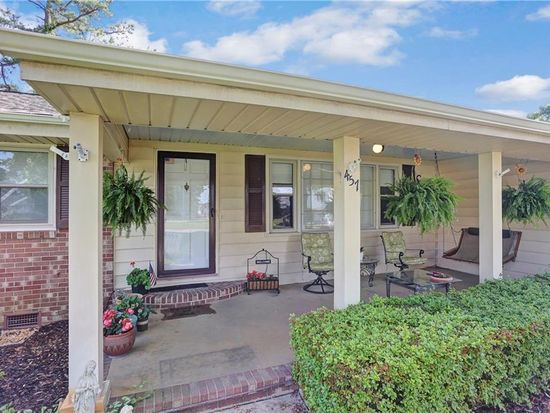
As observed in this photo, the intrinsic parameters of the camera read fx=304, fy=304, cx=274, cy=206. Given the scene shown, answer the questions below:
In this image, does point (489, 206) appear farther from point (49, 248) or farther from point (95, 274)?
point (49, 248)

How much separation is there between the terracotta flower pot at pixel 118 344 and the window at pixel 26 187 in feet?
6.91

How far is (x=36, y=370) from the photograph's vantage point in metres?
2.76

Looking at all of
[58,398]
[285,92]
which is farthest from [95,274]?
[285,92]

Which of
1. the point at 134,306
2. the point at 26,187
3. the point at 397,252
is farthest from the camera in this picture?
the point at 397,252

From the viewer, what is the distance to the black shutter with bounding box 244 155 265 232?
5242 millimetres

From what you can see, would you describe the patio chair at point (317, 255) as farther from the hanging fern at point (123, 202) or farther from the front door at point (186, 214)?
the hanging fern at point (123, 202)

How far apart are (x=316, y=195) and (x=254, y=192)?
129 centimetres

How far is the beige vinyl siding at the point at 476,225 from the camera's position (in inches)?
212

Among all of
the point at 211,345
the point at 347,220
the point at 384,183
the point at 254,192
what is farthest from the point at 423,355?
the point at 384,183

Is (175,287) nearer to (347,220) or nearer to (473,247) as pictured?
(347,220)

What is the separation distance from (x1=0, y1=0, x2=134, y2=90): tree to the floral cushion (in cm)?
799

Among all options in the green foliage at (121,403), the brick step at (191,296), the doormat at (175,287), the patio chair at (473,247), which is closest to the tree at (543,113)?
the patio chair at (473,247)

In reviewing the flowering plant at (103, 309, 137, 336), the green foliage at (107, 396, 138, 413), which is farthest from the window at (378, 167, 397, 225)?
the green foliage at (107, 396, 138, 413)

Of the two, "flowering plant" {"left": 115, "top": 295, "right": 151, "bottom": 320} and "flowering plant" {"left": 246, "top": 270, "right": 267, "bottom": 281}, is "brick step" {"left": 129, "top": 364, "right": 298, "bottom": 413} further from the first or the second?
"flowering plant" {"left": 246, "top": 270, "right": 267, "bottom": 281}
